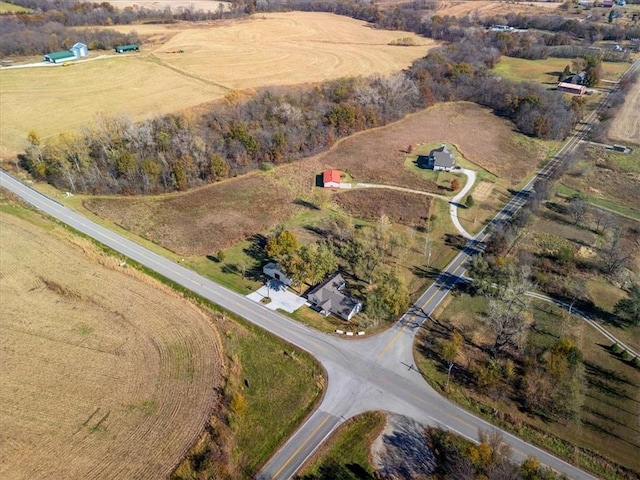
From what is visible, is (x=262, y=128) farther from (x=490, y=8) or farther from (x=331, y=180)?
(x=490, y=8)

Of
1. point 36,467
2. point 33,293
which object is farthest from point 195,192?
point 36,467

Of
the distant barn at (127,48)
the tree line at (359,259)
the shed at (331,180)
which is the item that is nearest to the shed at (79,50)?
the distant barn at (127,48)

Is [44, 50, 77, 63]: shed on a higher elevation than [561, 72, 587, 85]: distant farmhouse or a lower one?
higher

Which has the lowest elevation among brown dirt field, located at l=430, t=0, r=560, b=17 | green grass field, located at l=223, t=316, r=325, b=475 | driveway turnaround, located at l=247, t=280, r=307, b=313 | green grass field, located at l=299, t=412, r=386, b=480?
green grass field, located at l=299, t=412, r=386, b=480

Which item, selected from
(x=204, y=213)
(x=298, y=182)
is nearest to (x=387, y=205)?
(x=298, y=182)

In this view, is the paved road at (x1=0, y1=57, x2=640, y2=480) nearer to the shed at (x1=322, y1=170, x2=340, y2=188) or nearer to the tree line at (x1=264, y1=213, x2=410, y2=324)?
the tree line at (x1=264, y1=213, x2=410, y2=324)

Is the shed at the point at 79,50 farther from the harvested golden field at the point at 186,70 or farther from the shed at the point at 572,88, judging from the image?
the shed at the point at 572,88

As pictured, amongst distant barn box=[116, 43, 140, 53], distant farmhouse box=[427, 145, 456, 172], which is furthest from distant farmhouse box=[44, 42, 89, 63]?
distant farmhouse box=[427, 145, 456, 172]
